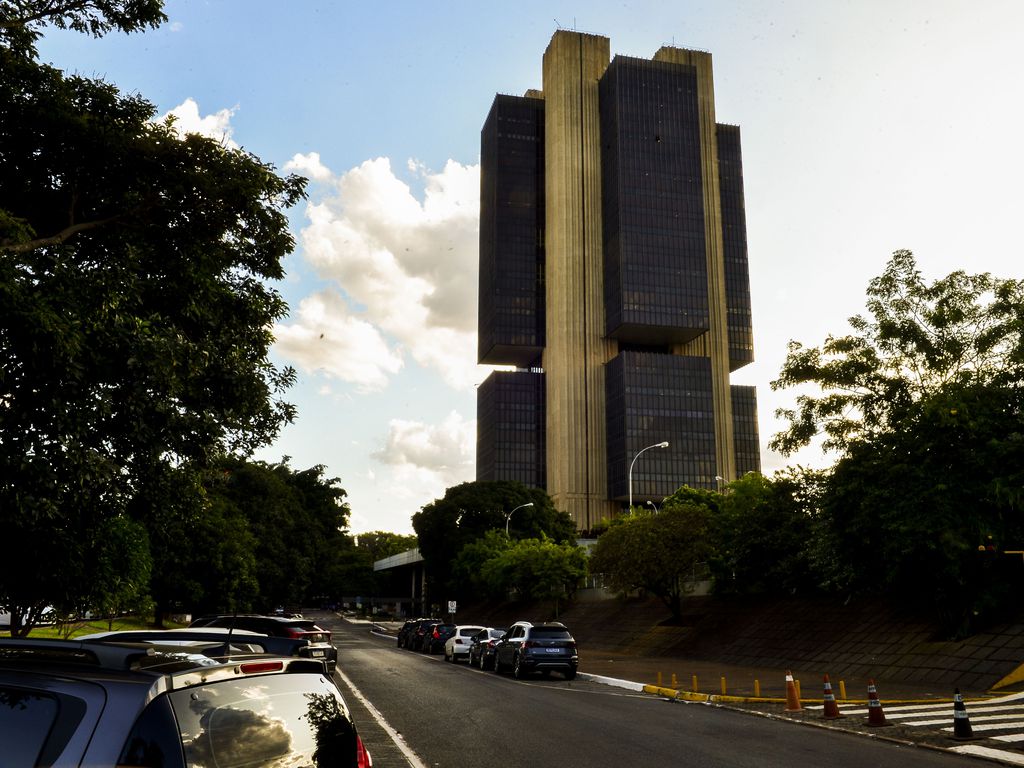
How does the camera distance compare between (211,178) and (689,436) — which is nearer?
(211,178)

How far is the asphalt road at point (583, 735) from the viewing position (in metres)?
10.1

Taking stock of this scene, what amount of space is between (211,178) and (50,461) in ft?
20.4

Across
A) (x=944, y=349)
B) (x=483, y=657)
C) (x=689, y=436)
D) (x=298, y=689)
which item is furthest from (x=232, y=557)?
(x=689, y=436)

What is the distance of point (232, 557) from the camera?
4306cm

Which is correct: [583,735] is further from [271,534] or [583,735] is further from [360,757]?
[271,534]

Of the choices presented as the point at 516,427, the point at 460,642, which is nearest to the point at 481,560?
the point at 460,642

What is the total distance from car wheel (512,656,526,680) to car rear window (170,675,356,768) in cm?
2108

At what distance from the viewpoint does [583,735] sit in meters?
12.1

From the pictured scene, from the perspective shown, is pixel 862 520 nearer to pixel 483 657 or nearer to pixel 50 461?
pixel 483 657

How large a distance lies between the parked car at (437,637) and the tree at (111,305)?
2417 centimetres

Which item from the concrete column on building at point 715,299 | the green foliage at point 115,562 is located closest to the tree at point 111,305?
the green foliage at point 115,562

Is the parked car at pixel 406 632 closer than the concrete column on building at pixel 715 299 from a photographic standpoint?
Yes

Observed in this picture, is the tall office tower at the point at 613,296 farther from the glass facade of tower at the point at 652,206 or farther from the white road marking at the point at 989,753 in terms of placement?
the white road marking at the point at 989,753

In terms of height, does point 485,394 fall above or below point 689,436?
above
